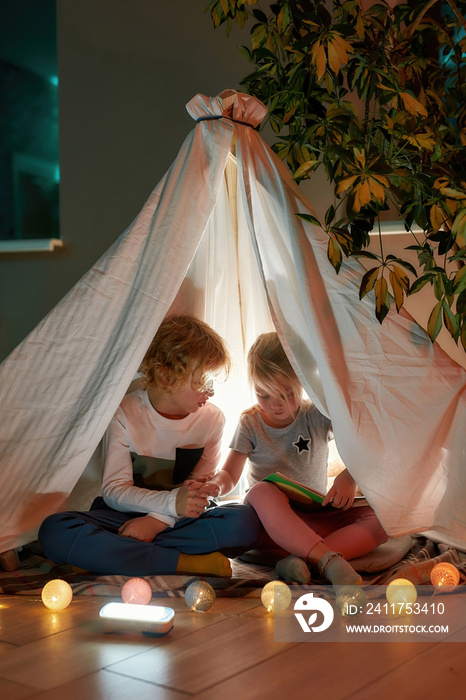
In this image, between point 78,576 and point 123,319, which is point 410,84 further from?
point 78,576

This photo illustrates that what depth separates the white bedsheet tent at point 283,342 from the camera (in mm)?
1455

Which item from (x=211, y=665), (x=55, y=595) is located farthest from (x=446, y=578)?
(x=55, y=595)

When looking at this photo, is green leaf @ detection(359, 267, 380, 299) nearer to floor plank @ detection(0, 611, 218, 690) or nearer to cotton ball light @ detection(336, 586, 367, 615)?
cotton ball light @ detection(336, 586, 367, 615)

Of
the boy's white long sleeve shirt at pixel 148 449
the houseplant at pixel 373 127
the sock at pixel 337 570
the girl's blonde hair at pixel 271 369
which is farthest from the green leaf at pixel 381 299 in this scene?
the boy's white long sleeve shirt at pixel 148 449

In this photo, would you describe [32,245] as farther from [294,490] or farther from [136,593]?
[136,593]

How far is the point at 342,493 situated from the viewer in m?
1.60

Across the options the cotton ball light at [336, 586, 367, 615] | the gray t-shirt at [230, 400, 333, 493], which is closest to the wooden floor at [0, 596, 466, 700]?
the cotton ball light at [336, 586, 367, 615]

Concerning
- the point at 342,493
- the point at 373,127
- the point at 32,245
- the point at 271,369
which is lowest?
the point at 342,493

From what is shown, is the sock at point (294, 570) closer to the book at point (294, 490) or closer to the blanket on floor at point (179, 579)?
the blanket on floor at point (179, 579)

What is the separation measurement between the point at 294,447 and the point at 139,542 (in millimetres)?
485

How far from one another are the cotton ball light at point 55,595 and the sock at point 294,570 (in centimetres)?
43

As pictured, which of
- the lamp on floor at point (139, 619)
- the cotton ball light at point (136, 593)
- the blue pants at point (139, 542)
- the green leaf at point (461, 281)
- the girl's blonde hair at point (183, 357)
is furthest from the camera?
the girl's blonde hair at point (183, 357)

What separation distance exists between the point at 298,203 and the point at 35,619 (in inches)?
39.3

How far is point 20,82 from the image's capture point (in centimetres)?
279
